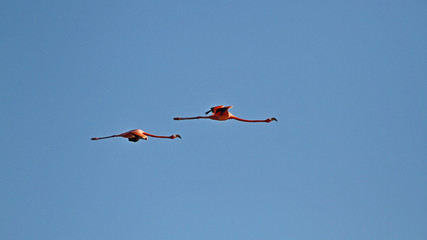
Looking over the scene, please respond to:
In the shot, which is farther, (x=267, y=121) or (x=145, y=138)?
(x=267, y=121)

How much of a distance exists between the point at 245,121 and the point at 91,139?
8.95m

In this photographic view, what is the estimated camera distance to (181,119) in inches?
1767

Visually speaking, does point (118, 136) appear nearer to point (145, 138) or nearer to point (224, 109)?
point (145, 138)

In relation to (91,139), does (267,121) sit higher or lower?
higher

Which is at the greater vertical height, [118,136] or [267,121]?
[267,121]

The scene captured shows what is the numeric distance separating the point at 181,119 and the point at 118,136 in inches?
163

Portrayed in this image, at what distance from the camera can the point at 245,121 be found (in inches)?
1805

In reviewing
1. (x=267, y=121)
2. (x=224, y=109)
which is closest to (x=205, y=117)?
(x=224, y=109)

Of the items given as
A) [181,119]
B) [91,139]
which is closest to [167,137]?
[181,119]

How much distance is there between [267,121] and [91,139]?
10238mm

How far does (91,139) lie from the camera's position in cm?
4366

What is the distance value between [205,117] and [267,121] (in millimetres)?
4186

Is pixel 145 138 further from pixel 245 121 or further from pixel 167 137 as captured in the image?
pixel 245 121

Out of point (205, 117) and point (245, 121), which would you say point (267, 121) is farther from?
point (205, 117)
